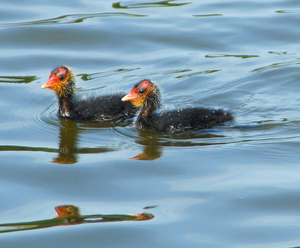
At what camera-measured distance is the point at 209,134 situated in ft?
21.7

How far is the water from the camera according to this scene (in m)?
4.34

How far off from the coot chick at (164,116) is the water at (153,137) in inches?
6.5

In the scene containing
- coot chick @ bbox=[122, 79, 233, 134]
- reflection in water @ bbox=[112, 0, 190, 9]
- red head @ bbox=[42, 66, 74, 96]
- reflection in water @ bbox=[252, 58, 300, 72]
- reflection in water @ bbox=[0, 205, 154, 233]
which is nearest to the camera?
reflection in water @ bbox=[0, 205, 154, 233]

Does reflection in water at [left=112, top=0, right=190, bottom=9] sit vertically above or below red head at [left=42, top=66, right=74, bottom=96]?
above

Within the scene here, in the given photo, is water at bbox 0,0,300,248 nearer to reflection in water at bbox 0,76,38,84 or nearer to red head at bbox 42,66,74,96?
Answer: reflection in water at bbox 0,76,38,84

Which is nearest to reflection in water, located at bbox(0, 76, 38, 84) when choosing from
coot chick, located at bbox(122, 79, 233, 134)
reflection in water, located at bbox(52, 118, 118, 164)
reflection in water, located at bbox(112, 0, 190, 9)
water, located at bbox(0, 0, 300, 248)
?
water, located at bbox(0, 0, 300, 248)

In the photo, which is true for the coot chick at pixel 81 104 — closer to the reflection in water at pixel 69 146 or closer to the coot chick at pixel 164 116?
the reflection in water at pixel 69 146

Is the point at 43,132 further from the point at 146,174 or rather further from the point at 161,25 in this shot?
the point at 161,25

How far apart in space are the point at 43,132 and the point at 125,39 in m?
4.60

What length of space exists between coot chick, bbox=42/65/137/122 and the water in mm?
228

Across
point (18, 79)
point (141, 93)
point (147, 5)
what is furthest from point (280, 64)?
point (147, 5)

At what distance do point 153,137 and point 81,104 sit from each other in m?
1.46

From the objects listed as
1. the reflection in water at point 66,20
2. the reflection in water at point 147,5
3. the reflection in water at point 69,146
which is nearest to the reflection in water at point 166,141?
the reflection in water at point 69,146

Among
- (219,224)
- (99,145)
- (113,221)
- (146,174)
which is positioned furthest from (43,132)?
(219,224)
